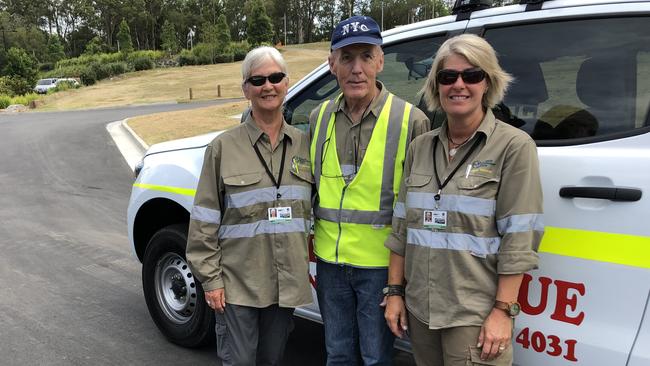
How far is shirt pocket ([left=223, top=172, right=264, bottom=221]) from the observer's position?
2.23 m

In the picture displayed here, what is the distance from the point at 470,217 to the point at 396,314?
515 millimetres

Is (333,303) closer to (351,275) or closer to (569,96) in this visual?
(351,275)

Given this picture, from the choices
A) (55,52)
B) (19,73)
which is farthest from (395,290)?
(55,52)

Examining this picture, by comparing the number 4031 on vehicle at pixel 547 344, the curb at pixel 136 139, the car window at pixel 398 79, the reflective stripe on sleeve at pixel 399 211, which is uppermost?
the car window at pixel 398 79

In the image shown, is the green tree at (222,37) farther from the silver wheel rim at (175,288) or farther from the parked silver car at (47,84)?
the silver wheel rim at (175,288)

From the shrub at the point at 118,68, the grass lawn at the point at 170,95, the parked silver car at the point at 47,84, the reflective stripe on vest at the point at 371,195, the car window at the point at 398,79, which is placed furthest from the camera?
the shrub at the point at 118,68

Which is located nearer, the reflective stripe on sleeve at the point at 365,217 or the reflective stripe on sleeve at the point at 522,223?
the reflective stripe on sleeve at the point at 522,223

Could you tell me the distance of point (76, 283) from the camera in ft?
15.4

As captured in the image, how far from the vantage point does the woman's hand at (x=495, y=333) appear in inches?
69.6

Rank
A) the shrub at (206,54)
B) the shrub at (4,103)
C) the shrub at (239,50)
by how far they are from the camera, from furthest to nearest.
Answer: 1. the shrub at (239,50)
2. the shrub at (206,54)
3. the shrub at (4,103)

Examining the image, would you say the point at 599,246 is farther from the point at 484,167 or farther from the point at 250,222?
the point at 250,222

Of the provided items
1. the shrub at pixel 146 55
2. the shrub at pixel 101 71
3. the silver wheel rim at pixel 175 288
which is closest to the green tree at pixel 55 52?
the shrub at pixel 146 55

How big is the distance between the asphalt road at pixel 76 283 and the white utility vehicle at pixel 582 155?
1.52 metres

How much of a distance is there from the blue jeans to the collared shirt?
414 mm
